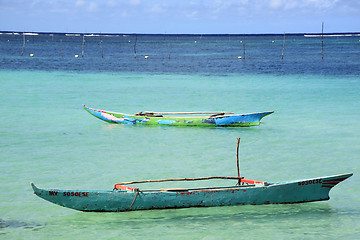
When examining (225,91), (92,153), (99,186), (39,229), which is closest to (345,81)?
(225,91)

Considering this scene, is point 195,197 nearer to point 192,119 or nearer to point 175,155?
point 175,155

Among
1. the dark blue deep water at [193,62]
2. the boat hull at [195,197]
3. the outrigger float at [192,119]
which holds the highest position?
the dark blue deep water at [193,62]

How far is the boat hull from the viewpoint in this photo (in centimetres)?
949

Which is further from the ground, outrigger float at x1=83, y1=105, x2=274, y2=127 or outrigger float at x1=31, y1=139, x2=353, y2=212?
outrigger float at x1=83, y1=105, x2=274, y2=127

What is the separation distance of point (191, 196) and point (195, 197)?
0.08 metres

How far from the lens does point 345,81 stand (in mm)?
39000

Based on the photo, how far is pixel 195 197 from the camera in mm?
9719

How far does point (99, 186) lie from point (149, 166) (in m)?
2.22

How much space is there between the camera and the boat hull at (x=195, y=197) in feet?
31.1

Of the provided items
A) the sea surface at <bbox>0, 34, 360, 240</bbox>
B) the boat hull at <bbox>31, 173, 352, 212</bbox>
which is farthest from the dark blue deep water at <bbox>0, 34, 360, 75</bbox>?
the boat hull at <bbox>31, 173, 352, 212</bbox>

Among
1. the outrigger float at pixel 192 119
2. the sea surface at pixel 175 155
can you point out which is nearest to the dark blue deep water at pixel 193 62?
the sea surface at pixel 175 155

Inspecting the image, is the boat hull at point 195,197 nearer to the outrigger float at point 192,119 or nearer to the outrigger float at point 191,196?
the outrigger float at point 191,196

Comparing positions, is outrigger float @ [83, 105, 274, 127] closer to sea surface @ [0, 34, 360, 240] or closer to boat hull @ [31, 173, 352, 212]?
sea surface @ [0, 34, 360, 240]

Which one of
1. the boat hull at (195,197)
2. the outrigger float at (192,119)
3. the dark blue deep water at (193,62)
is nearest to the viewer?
the boat hull at (195,197)
